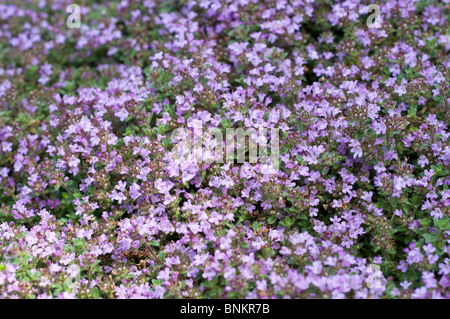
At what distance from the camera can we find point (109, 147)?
3.94 meters

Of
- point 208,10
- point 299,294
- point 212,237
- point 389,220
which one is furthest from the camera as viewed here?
point 208,10

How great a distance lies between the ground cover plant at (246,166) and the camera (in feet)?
10.6

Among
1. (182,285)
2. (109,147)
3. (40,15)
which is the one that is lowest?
(182,285)

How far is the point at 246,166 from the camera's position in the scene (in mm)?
3639

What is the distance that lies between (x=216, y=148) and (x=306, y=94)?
1.00 metres

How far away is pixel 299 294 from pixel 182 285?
76 cm

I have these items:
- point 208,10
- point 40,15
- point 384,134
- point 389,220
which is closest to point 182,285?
point 389,220

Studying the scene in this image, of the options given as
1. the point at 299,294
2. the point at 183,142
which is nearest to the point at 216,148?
the point at 183,142

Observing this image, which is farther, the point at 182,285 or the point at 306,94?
the point at 306,94

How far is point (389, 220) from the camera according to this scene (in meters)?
3.54

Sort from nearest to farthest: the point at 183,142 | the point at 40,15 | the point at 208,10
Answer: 1. the point at 183,142
2. the point at 208,10
3. the point at 40,15

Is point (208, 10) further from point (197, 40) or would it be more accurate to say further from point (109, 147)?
point (109, 147)

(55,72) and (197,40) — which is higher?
(197,40)

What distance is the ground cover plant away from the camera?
3.22 meters
